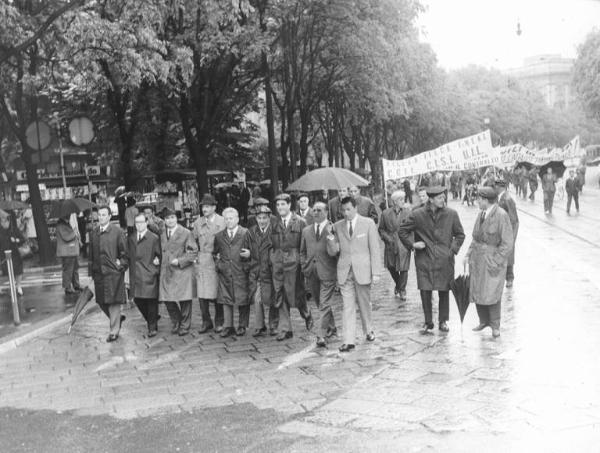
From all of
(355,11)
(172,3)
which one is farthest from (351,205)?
(355,11)

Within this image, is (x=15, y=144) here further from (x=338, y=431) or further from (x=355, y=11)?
(x=338, y=431)

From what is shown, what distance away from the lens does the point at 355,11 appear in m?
22.3

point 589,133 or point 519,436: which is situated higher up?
point 589,133

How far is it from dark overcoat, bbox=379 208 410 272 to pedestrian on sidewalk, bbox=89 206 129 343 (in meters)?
3.93

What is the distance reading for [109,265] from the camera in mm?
9250

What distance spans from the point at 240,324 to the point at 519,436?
4.73 metres

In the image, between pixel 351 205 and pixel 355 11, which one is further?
pixel 355 11

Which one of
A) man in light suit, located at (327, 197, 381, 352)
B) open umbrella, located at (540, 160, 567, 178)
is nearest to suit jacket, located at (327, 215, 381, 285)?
man in light suit, located at (327, 197, 381, 352)

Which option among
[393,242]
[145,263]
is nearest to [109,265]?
[145,263]

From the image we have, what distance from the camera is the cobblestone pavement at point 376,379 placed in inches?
212

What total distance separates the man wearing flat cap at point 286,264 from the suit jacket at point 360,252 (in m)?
0.75

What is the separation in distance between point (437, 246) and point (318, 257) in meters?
1.41

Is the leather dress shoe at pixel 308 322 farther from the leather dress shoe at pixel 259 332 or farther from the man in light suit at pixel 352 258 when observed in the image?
the man in light suit at pixel 352 258

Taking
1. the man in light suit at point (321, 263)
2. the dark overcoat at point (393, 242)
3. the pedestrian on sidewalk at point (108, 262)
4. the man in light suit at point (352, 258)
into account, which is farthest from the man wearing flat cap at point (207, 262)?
the dark overcoat at point (393, 242)
